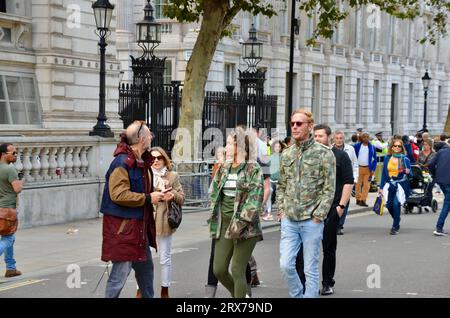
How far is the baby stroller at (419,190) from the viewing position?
20.9 meters

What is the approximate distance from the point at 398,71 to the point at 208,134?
32.0 m

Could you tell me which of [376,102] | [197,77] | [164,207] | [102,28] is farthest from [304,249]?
[376,102]

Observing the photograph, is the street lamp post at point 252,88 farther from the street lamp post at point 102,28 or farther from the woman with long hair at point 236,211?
the woman with long hair at point 236,211

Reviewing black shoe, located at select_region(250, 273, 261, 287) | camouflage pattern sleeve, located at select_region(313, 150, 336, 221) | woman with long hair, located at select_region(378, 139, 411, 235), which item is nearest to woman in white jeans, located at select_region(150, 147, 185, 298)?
black shoe, located at select_region(250, 273, 261, 287)

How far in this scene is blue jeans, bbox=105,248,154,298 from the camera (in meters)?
8.17

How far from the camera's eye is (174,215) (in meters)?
10.2

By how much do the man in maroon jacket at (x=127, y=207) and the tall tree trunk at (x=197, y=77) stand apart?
13134 mm

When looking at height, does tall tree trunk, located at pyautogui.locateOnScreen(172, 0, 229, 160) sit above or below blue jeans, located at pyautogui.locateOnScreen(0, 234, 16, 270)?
above

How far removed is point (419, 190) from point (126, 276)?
14.0 meters

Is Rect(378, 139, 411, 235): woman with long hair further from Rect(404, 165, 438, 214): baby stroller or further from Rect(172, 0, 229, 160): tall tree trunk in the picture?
Rect(172, 0, 229, 160): tall tree trunk

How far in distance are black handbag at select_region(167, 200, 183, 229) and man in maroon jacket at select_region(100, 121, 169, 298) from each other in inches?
71.0

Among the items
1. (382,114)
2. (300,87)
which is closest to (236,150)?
(300,87)

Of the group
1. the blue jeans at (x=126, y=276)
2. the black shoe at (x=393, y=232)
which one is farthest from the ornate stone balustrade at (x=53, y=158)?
the blue jeans at (x=126, y=276)
